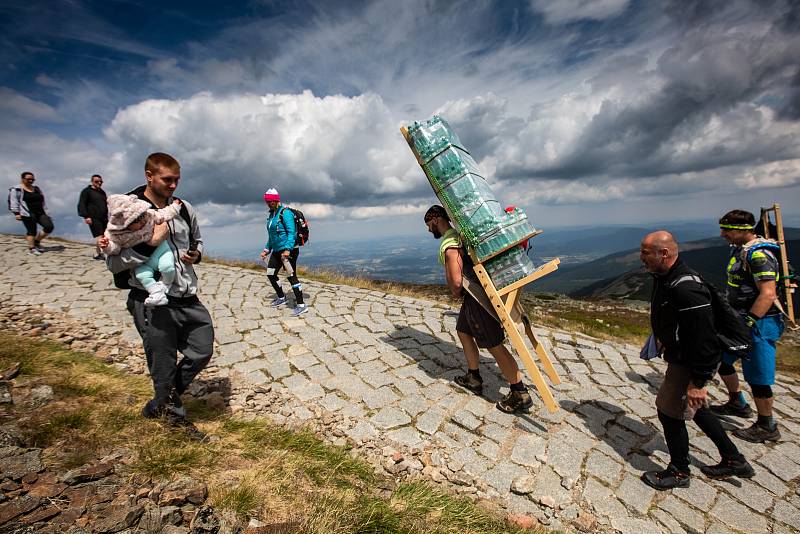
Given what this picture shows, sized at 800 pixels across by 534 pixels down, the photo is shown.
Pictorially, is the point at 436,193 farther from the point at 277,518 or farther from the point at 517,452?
the point at 277,518

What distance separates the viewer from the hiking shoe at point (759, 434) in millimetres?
4273

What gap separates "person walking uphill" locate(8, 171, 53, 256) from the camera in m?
9.89

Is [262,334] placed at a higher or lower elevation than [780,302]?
higher

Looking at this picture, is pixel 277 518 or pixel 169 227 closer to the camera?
pixel 277 518

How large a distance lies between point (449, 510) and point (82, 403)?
3780 mm

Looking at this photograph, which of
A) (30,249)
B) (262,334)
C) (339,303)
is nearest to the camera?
(262,334)

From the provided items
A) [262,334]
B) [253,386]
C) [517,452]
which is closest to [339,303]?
[262,334]

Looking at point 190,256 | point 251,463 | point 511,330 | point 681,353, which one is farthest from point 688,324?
point 190,256

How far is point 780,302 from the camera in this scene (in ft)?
14.4

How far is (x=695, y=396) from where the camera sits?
3.20 m

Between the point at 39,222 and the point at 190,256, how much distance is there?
1196cm

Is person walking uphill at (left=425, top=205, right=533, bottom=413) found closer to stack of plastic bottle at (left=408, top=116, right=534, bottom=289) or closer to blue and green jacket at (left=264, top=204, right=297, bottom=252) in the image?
stack of plastic bottle at (left=408, top=116, right=534, bottom=289)

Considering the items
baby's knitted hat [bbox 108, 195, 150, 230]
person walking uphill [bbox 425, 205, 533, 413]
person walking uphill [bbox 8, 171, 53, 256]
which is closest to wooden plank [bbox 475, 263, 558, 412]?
person walking uphill [bbox 425, 205, 533, 413]

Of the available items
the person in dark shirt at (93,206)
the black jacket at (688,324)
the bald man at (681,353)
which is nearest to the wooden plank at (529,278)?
the bald man at (681,353)
